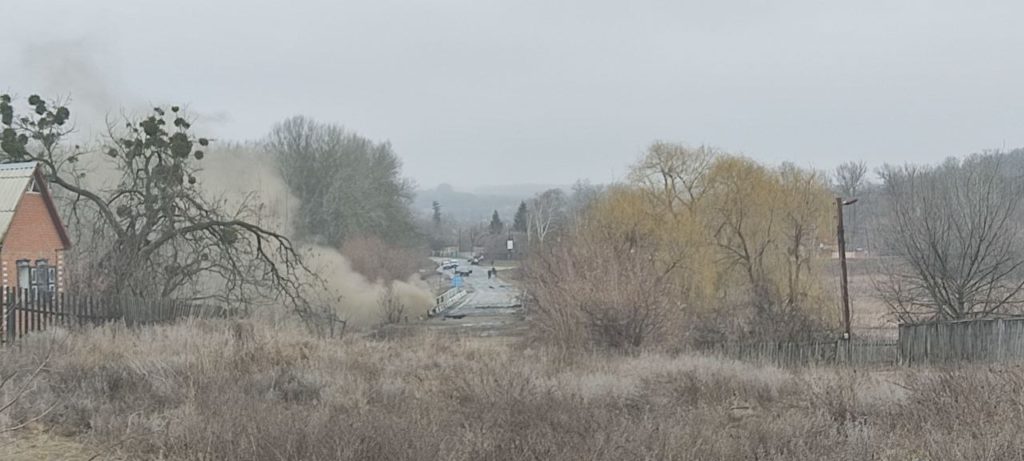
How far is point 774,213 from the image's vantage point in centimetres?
3681

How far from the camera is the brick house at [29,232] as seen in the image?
81.7 feet

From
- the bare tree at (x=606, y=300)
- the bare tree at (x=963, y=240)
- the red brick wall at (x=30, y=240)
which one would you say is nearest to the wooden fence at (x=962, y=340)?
the bare tree at (x=963, y=240)

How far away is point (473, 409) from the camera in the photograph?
8.06m

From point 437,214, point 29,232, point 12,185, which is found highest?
point 437,214

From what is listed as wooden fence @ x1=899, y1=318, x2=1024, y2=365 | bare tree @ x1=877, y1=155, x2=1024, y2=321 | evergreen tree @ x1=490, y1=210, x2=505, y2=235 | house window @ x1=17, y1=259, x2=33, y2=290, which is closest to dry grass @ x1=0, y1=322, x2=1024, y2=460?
wooden fence @ x1=899, y1=318, x2=1024, y2=365

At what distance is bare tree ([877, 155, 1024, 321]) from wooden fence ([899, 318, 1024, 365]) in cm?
563

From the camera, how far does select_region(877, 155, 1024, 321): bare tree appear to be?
1077 inches

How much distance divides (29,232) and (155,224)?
3.78 m

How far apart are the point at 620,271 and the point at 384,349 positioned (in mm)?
7870

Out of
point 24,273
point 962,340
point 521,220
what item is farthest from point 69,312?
point 521,220

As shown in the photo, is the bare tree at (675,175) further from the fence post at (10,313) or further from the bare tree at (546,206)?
the bare tree at (546,206)

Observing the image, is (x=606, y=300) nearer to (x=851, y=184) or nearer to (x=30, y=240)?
(x=30, y=240)

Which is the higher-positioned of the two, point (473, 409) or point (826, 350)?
point (473, 409)

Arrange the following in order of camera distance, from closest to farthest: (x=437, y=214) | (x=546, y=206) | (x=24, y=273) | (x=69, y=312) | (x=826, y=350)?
(x=69, y=312) → (x=826, y=350) → (x=24, y=273) → (x=546, y=206) → (x=437, y=214)
